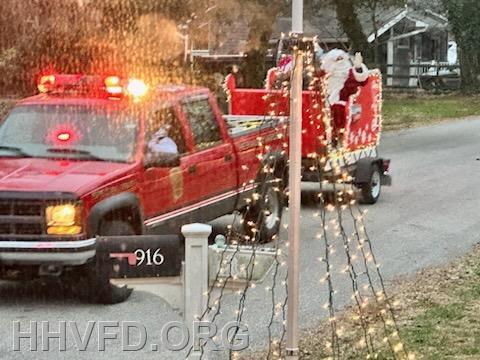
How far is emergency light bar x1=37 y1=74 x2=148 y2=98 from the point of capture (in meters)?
8.25

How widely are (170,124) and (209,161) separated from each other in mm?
626

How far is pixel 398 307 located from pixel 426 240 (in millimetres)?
3189

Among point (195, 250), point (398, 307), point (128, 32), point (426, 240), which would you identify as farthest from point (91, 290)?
point (128, 32)

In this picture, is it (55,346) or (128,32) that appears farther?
(128,32)

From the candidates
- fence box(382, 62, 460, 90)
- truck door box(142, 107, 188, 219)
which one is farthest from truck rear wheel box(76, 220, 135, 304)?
fence box(382, 62, 460, 90)

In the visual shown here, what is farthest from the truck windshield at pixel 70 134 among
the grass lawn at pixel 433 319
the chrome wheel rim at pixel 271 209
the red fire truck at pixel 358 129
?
the red fire truck at pixel 358 129

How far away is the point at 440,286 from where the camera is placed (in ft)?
25.4

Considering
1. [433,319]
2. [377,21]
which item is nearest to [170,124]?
[433,319]

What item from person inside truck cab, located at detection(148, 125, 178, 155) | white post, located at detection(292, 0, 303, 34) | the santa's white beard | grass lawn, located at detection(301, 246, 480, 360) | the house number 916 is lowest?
grass lawn, located at detection(301, 246, 480, 360)

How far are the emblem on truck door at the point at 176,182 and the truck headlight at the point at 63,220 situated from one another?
4.26 feet

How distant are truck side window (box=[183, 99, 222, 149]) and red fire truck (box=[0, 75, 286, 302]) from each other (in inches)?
0.5

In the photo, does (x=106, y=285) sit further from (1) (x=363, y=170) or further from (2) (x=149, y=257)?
(1) (x=363, y=170)

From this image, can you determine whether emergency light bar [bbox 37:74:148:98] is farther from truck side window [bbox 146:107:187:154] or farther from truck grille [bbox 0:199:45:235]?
truck grille [bbox 0:199:45:235]

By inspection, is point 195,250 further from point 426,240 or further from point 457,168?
point 457,168
